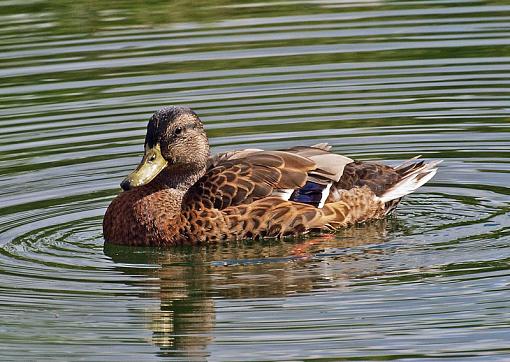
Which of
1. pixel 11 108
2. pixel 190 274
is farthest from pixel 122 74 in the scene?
pixel 190 274

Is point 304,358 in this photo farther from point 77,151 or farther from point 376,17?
point 376,17

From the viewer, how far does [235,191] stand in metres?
11.6

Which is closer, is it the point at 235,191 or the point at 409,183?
the point at 235,191

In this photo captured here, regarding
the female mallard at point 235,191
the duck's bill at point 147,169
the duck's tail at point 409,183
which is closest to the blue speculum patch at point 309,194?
the female mallard at point 235,191

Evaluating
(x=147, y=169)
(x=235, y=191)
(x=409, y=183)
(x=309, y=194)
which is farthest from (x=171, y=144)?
(x=409, y=183)

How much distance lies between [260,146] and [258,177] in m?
2.15

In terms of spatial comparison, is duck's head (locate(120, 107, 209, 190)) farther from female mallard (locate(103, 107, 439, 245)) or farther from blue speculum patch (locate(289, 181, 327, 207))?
blue speculum patch (locate(289, 181, 327, 207))

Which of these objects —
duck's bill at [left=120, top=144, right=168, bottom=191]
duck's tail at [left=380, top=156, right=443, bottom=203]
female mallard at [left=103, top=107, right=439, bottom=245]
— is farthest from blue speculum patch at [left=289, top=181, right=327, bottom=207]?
duck's bill at [left=120, top=144, right=168, bottom=191]

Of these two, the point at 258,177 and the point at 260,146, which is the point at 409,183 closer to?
the point at 258,177

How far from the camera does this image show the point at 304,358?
28.6ft

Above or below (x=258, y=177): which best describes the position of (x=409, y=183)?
below

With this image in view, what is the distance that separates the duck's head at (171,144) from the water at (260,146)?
648 mm

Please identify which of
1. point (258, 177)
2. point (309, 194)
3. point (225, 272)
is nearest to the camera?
point (225, 272)

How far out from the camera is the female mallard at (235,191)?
1163 centimetres
